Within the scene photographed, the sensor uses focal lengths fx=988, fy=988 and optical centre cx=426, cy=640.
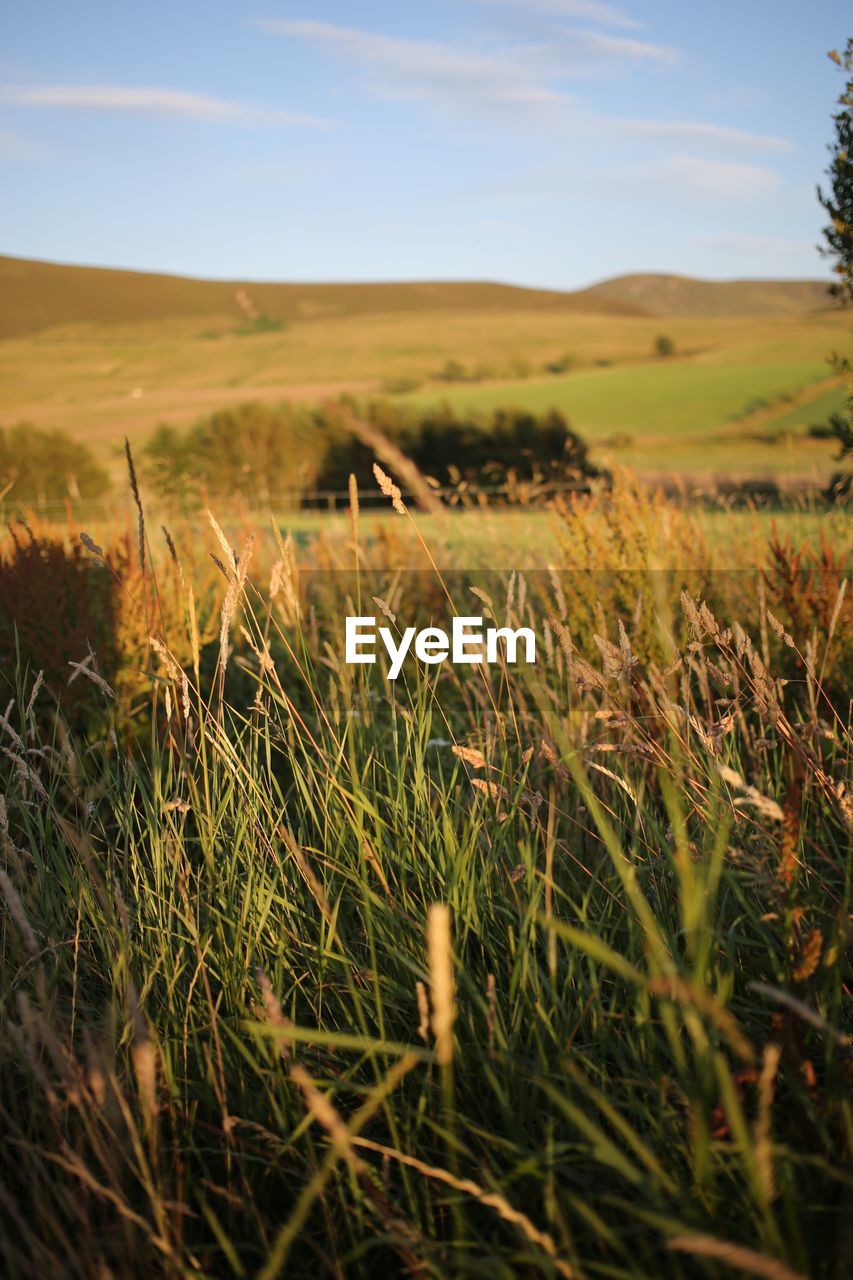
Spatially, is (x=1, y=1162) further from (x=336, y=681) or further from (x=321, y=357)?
(x=321, y=357)

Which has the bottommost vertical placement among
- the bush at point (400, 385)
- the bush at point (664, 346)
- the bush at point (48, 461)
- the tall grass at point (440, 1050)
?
the tall grass at point (440, 1050)

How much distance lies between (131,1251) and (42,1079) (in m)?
0.24

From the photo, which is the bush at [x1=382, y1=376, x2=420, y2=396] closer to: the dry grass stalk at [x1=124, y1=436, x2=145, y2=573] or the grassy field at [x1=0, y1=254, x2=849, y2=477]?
the grassy field at [x1=0, y1=254, x2=849, y2=477]

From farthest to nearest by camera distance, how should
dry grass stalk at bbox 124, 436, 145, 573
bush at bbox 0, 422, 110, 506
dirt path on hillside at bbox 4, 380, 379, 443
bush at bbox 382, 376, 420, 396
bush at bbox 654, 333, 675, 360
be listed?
bush at bbox 654, 333, 675, 360 < bush at bbox 382, 376, 420, 396 < dirt path on hillside at bbox 4, 380, 379, 443 < bush at bbox 0, 422, 110, 506 < dry grass stalk at bbox 124, 436, 145, 573

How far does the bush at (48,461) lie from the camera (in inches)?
1097

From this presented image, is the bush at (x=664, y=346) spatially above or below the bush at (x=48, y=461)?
above

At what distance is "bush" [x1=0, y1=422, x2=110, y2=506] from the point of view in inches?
1097

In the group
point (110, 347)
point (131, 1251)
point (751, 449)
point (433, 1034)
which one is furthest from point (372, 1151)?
point (110, 347)

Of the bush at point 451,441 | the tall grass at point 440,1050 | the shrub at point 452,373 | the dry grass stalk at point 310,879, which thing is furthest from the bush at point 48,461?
the shrub at point 452,373

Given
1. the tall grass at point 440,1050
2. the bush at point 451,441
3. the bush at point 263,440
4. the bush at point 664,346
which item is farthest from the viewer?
the bush at point 664,346

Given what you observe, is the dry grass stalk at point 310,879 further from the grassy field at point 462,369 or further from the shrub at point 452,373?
the shrub at point 452,373

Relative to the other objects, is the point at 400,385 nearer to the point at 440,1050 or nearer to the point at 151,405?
the point at 151,405

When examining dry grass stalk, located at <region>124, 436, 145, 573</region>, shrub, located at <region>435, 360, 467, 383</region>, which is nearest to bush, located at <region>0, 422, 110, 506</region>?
dry grass stalk, located at <region>124, 436, 145, 573</region>

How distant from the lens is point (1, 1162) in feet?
5.53
